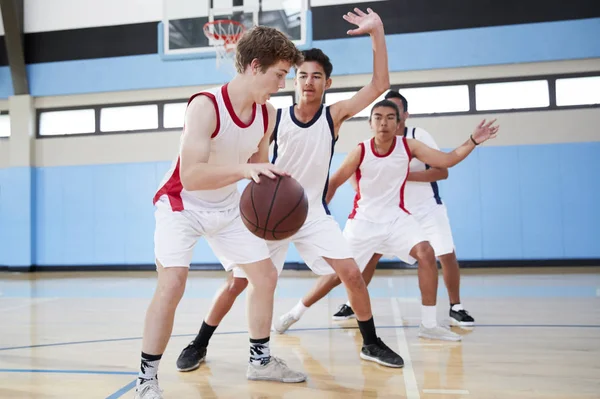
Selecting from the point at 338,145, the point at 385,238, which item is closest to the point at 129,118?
the point at 338,145

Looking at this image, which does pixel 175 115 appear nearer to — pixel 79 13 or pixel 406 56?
pixel 79 13

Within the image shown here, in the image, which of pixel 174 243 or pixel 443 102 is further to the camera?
pixel 443 102

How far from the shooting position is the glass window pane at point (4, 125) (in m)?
10.8

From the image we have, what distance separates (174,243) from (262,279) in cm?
44

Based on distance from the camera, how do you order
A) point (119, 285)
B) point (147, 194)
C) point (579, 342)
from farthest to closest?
point (147, 194)
point (119, 285)
point (579, 342)

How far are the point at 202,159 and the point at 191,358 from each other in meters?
1.30

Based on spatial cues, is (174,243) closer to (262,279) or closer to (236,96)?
(262,279)

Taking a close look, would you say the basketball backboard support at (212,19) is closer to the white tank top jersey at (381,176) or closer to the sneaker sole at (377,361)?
the white tank top jersey at (381,176)

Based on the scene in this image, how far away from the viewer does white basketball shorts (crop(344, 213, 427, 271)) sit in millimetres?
3596

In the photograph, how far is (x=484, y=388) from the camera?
8.02 ft

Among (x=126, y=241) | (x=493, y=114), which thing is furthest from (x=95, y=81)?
(x=493, y=114)

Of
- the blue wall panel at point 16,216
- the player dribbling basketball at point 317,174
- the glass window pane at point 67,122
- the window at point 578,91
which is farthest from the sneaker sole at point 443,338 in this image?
the blue wall panel at point 16,216

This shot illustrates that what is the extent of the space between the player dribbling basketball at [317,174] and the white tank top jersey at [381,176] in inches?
24.2

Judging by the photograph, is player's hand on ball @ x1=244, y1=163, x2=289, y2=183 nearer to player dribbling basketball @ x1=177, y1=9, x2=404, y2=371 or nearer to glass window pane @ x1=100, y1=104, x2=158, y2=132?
player dribbling basketball @ x1=177, y1=9, x2=404, y2=371
